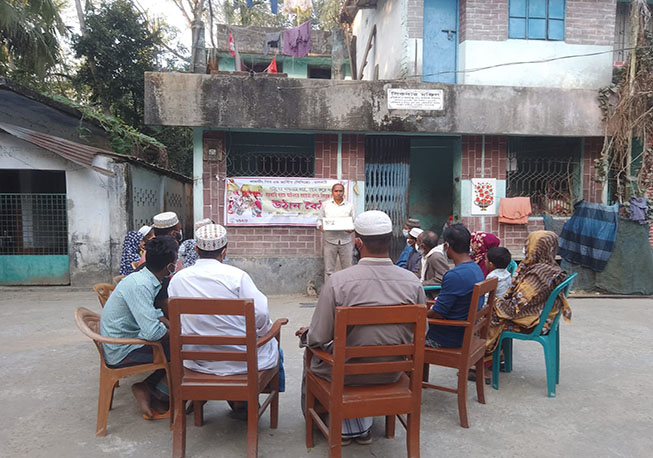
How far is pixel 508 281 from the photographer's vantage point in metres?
3.85

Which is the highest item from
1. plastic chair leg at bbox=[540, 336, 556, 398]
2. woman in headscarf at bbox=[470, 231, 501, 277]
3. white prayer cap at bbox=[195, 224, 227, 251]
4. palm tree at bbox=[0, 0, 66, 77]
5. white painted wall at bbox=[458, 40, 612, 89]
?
palm tree at bbox=[0, 0, 66, 77]

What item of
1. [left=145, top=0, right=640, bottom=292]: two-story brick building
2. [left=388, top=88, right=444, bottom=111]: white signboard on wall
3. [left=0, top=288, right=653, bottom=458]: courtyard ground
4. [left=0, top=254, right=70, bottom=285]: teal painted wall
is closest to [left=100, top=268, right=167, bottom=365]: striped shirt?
[left=0, top=288, right=653, bottom=458]: courtyard ground

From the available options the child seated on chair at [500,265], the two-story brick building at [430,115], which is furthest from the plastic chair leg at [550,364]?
the two-story brick building at [430,115]

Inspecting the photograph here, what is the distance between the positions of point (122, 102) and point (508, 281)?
1245 centimetres

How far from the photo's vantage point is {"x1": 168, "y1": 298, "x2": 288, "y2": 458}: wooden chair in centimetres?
229

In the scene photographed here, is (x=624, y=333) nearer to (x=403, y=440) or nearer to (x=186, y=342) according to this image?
(x=403, y=440)

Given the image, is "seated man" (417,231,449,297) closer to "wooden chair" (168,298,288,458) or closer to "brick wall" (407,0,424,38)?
"wooden chair" (168,298,288,458)

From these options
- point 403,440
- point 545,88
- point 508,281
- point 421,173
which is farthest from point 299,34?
point 403,440

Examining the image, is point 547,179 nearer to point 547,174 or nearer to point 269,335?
point 547,174

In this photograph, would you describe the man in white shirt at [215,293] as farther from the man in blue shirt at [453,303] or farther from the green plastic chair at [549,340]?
the green plastic chair at [549,340]

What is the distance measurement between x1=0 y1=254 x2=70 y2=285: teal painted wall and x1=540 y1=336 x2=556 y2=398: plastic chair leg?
7.82 m

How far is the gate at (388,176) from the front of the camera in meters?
7.84

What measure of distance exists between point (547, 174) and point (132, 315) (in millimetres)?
7738

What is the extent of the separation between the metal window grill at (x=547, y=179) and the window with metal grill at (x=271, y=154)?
3.71 m
